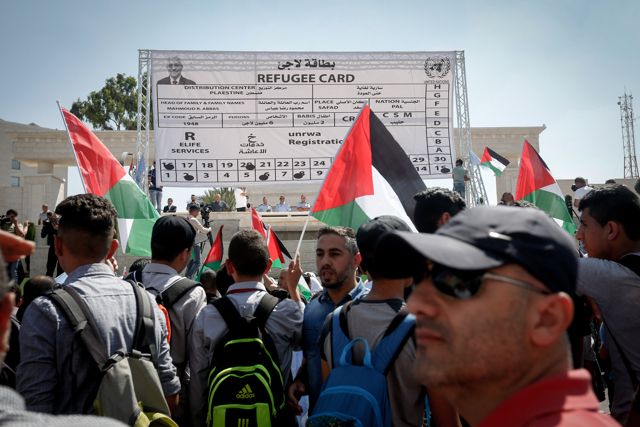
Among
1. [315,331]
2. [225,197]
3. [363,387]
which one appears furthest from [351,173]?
[225,197]

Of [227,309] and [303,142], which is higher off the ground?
[303,142]

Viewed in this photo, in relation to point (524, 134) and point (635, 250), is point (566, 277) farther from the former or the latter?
point (524, 134)

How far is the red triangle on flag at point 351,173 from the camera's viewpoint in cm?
486

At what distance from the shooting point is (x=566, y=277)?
4.26 feet

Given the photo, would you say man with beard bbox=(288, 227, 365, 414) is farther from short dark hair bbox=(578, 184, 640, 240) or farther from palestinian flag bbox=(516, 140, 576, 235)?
palestinian flag bbox=(516, 140, 576, 235)

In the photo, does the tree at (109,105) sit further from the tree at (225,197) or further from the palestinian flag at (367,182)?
the palestinian flag at (367,182)

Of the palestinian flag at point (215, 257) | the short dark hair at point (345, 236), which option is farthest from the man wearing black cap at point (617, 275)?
the palestinian flag at point (215, 257)

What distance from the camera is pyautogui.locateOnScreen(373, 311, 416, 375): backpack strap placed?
2.28 meters

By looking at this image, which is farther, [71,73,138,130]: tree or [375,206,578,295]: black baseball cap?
[71,73,138,130]: tree

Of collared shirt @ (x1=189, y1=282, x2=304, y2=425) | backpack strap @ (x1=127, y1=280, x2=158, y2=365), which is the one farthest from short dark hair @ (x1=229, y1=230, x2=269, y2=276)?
backpack strap @ (x1=127, y1=280, x2=158, y2=365)

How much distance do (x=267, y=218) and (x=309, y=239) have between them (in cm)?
190

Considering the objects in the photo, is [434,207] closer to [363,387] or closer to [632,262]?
[632,262]

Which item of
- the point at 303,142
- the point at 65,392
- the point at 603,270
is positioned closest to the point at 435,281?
the point at 603,270

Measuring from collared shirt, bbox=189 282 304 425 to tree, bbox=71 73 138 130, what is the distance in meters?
40.6
